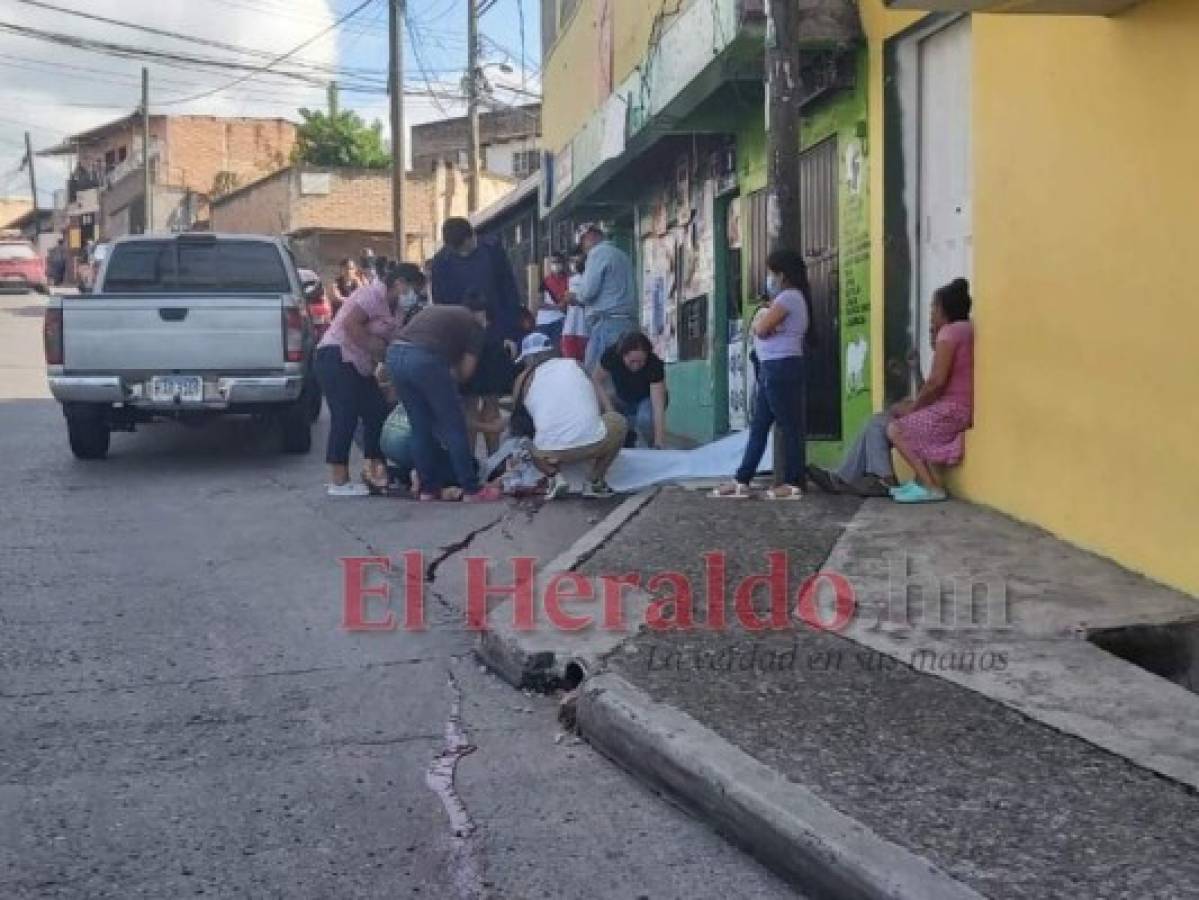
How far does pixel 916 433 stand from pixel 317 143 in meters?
43.9

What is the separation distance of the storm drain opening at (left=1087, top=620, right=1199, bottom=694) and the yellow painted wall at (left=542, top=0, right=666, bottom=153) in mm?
9432

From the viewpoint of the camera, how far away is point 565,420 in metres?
8.91

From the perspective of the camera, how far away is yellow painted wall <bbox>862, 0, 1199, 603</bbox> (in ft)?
18.7

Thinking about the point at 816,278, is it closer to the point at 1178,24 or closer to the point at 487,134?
the point at 1178,24

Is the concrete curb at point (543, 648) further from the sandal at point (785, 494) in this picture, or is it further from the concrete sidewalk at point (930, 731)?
the sandal at point (785, 494)

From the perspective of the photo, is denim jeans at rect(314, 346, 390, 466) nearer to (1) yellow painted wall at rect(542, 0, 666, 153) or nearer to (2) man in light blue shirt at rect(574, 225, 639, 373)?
(2) man in light blue shirt at rect(574, 225, 639, 373)

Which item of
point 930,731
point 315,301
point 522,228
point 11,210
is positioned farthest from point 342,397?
point 11,210

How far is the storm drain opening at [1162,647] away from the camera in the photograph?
208 inches

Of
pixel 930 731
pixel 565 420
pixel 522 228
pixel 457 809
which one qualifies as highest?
pixel 522 228

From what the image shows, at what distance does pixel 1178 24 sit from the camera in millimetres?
5668


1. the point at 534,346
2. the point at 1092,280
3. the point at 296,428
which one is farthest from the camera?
the point at 296,428

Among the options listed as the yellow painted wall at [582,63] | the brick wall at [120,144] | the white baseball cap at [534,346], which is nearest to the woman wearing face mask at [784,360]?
the white baseball cap at [534,346]

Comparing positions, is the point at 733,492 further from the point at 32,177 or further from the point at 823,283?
the point at 32,177

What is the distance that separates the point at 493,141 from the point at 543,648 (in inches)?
1874
